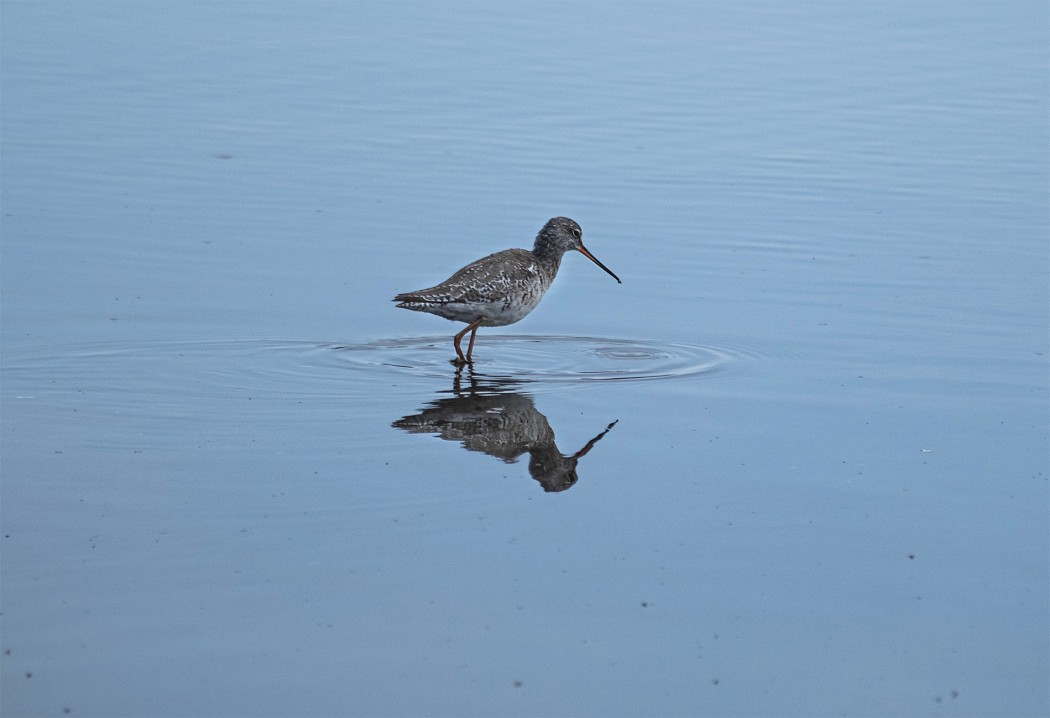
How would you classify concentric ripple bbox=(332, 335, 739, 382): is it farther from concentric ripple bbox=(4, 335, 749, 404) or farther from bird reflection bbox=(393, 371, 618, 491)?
bird reflection bbox=(393, 371, 618, 491)

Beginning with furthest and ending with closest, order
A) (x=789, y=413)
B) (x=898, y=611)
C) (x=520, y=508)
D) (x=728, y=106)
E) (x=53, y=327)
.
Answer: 1. (x=728, y=106)
2. (x=53, y=327)
3. (x=789, y=413)
4. (x=520, y=508)
5. (x=898, y=611)

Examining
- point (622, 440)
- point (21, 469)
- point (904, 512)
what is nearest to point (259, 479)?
point (21, 469)

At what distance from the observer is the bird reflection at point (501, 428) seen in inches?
385

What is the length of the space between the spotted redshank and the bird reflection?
112 cm

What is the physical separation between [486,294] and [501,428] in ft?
7.86

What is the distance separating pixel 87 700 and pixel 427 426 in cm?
437

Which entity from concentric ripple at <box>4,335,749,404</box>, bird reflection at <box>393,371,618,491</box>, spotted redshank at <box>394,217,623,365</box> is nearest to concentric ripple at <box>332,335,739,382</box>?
concentric ripple at <box>4,335,749,404</box>

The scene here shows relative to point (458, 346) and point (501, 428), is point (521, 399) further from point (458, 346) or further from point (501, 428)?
point (458, 346)

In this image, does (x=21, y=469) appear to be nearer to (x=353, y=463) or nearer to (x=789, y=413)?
(x=353, y=463)

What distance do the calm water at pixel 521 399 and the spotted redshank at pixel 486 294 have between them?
348 mm

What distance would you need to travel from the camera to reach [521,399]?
37.6 ft

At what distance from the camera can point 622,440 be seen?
10.4 m

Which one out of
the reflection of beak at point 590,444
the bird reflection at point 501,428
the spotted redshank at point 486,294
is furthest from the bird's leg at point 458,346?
the reflection of beak at point 590,444

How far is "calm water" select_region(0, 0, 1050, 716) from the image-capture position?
7.04 meters
